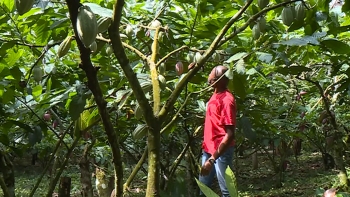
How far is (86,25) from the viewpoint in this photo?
62 centimetres

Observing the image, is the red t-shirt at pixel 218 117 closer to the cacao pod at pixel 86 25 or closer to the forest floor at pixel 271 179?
the cacao pod at pixel 86 25

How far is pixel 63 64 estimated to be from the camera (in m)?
1.87

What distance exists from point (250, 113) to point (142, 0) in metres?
0.72

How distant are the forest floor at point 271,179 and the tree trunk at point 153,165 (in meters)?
3.48

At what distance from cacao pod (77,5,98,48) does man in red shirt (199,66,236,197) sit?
1353 mm

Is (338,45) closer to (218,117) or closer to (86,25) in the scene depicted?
(86,25)

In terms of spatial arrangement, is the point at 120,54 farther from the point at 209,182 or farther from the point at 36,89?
the point at 209,182

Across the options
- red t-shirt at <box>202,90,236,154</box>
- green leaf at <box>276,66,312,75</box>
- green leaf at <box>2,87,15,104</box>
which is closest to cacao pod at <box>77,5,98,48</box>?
green leaf at <box>276,66,312,75</box>

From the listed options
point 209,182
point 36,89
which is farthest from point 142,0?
→ point 209,182

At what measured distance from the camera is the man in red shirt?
2059 millimetres

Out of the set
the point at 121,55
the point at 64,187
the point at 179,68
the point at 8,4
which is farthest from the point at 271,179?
Result: the point at 121,55

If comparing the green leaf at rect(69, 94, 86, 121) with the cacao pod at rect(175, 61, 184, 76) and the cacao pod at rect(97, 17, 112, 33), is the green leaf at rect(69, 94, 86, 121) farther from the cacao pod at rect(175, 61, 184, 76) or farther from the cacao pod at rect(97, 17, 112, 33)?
the cacao pod at rect(175, 61, 184, 76)

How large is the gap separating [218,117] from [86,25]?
1622 mm

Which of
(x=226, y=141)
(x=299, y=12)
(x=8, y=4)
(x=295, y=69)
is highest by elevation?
(x=8, y=4)
